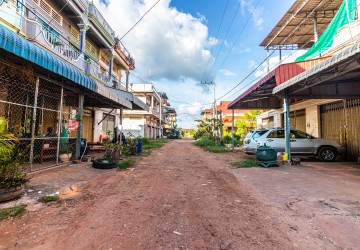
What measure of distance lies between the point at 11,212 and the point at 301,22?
17.9 meters

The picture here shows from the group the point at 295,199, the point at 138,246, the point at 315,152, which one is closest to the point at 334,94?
the point at 315,152

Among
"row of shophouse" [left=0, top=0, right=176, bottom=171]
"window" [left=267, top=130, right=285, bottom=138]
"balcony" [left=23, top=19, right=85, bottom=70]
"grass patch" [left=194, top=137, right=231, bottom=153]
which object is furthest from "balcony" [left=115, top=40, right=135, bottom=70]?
"window" [left=267, top=130, right=285, bottom=138]

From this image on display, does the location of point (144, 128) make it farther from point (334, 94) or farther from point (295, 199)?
point (295, 199)

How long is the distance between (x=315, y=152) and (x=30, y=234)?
38.9 ft

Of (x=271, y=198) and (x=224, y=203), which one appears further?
(x=271, y=198)

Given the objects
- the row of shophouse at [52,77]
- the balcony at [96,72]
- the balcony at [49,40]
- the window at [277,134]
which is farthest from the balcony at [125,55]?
the window at [277,134]

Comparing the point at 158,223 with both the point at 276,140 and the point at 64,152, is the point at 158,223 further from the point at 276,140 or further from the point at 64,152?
the point at 276,140

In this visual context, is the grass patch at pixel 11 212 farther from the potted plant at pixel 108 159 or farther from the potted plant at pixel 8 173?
the potted plant at pixel 108 159

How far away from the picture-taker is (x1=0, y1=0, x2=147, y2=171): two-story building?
594 centimetres

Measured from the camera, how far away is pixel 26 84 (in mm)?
6797

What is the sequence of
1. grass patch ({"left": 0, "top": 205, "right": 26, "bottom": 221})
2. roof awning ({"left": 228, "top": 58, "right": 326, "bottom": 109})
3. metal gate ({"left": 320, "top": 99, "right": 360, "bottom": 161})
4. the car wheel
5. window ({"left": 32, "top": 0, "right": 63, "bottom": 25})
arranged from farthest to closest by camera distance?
window ({"left": 32, "top": 0, "right": 63, "bottom": 25}), the car wheel, metal gate ({"left": 320, "top": 99, "right": 360, "bottom": 161}), roof awning ({"left": 228, "top": 58, "right": 326, "bottom": 109}), grass patch ({"left": 0, "top": 205, "right": 26, "bottom": 221})

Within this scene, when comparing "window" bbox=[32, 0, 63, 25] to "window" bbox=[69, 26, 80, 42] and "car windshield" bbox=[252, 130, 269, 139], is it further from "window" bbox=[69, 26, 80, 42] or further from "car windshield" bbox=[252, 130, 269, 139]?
"car windshield" bbox=[252, 130, 269, 139]

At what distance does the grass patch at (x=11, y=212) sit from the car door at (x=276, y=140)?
10.4 metres

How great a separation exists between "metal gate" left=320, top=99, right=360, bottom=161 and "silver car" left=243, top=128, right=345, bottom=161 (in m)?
0.65
